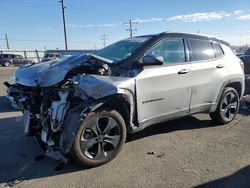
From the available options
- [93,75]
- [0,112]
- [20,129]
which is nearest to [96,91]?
[93,75]

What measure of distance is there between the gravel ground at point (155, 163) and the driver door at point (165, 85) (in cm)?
53

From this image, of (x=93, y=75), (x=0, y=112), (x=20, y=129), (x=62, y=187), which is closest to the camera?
(x=62, y=187)

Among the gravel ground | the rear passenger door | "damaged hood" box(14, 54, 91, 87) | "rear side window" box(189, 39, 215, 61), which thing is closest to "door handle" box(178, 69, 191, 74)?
the rear passenger door

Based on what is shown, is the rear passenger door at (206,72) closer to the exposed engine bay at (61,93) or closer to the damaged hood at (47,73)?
the exposed engine bay at (61,93)

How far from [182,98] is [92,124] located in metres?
1.73

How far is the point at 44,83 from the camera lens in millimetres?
4238

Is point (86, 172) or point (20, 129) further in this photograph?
point (20, 129)

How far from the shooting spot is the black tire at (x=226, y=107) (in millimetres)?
5781

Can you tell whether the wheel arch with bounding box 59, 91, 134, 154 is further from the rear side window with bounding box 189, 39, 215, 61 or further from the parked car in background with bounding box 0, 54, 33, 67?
the parked car in background with bounding box 0, 54, 33, 67

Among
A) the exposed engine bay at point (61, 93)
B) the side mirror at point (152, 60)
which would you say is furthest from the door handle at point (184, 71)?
the exposed engine bay at point (61, 93)

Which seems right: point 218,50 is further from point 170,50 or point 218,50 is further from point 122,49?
point 122,49

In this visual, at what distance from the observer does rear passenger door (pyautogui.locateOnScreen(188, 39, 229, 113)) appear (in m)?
5.13

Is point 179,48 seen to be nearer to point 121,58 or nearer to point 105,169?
point 121,58

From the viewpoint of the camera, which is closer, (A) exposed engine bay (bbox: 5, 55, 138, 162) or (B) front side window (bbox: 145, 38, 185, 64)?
(A) exposed engine bay (bbox: 5, 55, 138, 162)
